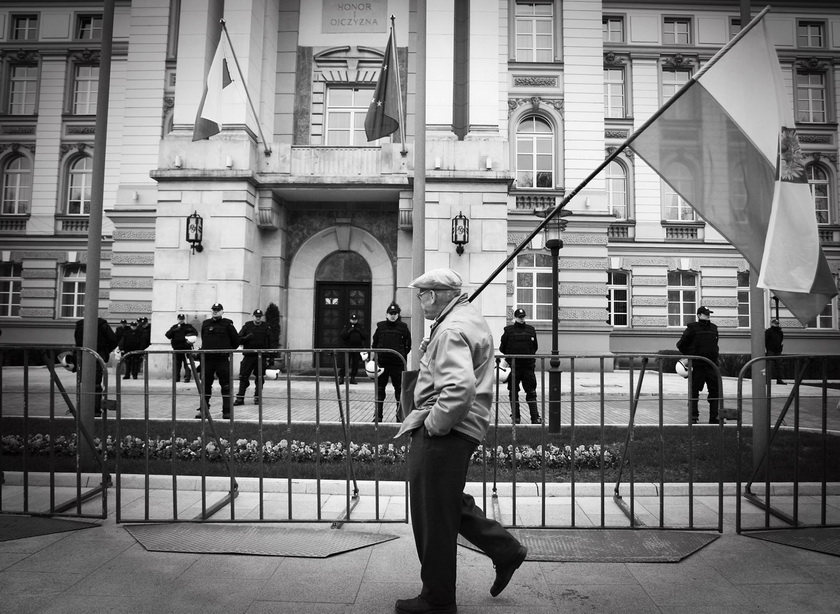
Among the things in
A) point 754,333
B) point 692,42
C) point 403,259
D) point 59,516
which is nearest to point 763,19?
point 754,333

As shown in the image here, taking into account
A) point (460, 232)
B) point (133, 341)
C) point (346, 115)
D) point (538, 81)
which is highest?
point (538, 81)

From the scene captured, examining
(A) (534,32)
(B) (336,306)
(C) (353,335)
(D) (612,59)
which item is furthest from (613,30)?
(C) (353,335)

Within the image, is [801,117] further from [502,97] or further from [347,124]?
[347,124]

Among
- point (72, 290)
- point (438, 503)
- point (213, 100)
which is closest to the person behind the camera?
point (438, 503)

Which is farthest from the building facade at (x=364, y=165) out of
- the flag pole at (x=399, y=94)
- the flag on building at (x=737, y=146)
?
the flag on building at (x=737, y=146)

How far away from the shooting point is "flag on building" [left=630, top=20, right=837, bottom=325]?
193 inches

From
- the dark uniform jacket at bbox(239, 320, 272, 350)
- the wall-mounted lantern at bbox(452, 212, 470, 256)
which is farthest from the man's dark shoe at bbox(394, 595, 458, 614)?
the wall-mounted lantern at bbox(452, 212, 470, 256)

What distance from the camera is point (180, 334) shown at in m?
14.1

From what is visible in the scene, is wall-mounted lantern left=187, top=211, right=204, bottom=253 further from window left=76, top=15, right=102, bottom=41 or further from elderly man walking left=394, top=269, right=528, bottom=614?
window left=76, top=15, right=102, bottom=41

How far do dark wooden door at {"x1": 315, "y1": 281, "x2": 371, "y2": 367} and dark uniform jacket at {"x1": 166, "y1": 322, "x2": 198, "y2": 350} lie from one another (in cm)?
403

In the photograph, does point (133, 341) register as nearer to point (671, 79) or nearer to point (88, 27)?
point (88, 27)

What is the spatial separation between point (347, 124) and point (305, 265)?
A: 182 inches

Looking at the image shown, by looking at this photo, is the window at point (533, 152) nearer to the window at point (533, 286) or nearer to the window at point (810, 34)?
the window at point (533, 286)

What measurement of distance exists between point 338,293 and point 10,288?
17.0 metres
